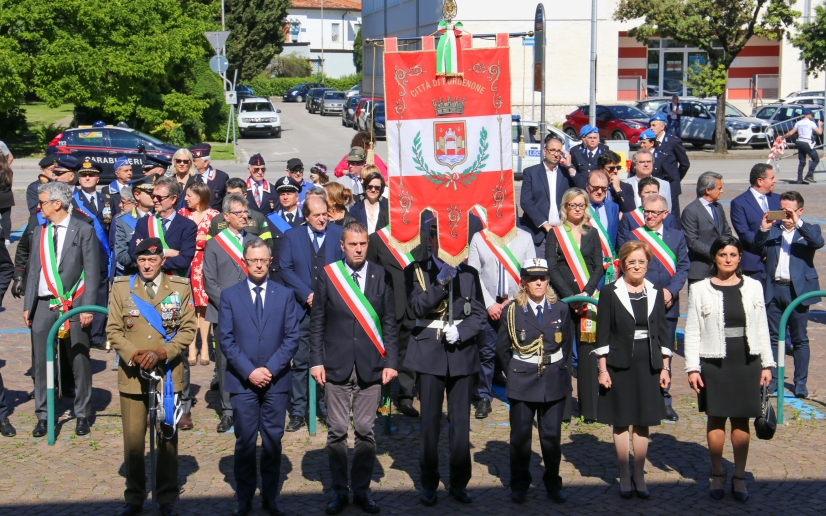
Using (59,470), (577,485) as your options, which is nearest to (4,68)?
(59,470)

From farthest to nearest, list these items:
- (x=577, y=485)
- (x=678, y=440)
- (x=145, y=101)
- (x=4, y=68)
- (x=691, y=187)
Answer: (x=145, y=101) < (x=4, y=68) < (x=691, y=187) < (x=678, y=440) < (x=577, y=485)

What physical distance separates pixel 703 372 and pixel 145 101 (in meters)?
30.4

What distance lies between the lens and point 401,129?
7.47 m

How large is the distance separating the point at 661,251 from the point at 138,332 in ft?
14.9

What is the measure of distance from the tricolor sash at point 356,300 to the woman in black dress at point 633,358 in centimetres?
162

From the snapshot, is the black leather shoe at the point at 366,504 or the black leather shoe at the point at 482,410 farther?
the black leather shoe at the point at 482,410

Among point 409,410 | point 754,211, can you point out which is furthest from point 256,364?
point 754,211

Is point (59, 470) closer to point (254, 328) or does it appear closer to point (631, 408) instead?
point (254, 328)

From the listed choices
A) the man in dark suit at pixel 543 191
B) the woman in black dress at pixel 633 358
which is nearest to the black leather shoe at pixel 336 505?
the woman in black dress at pixel 633 358

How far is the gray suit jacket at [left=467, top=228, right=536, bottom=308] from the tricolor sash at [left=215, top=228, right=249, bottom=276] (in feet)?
6.69

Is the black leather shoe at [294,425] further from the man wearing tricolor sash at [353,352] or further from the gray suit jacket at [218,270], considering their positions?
the man wearing tricolor sash at [353,352]

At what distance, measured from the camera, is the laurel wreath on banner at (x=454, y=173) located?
7.48m

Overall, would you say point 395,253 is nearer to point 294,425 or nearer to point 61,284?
point 294,425

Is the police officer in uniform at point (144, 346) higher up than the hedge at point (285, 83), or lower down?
lower down
